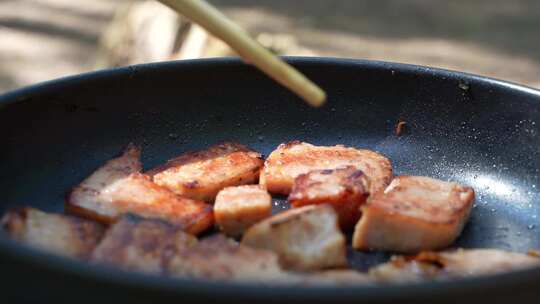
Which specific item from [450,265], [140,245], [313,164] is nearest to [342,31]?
[313,164]

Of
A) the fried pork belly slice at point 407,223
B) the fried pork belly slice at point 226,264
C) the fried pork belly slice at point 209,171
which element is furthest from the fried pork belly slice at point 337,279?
→ the fried pork belly slice at point 209,171

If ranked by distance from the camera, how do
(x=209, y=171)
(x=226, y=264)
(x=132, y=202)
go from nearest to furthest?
1. (x=226, y=264)
2. (x=132, y=202)
3. (x=209, y=171)

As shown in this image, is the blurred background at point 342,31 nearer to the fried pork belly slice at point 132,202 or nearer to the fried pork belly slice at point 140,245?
the fried pork belly slice at point 132,202

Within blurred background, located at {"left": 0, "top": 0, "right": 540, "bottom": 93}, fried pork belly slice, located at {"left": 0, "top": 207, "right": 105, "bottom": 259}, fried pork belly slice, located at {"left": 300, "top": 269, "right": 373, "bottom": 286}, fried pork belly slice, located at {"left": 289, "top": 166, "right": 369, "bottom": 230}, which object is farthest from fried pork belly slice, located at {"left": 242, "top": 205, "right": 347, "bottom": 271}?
blurred background, located at {"left": 0, "top": 0, "right": 540, "bottom": 93}

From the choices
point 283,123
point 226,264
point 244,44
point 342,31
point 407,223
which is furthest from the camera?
point 342,31

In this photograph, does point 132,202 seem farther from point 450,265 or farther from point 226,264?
point 450,265

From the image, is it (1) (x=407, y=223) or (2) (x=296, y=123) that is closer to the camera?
(1) (x=407, y=223)

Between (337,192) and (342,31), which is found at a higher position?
(342,31)
